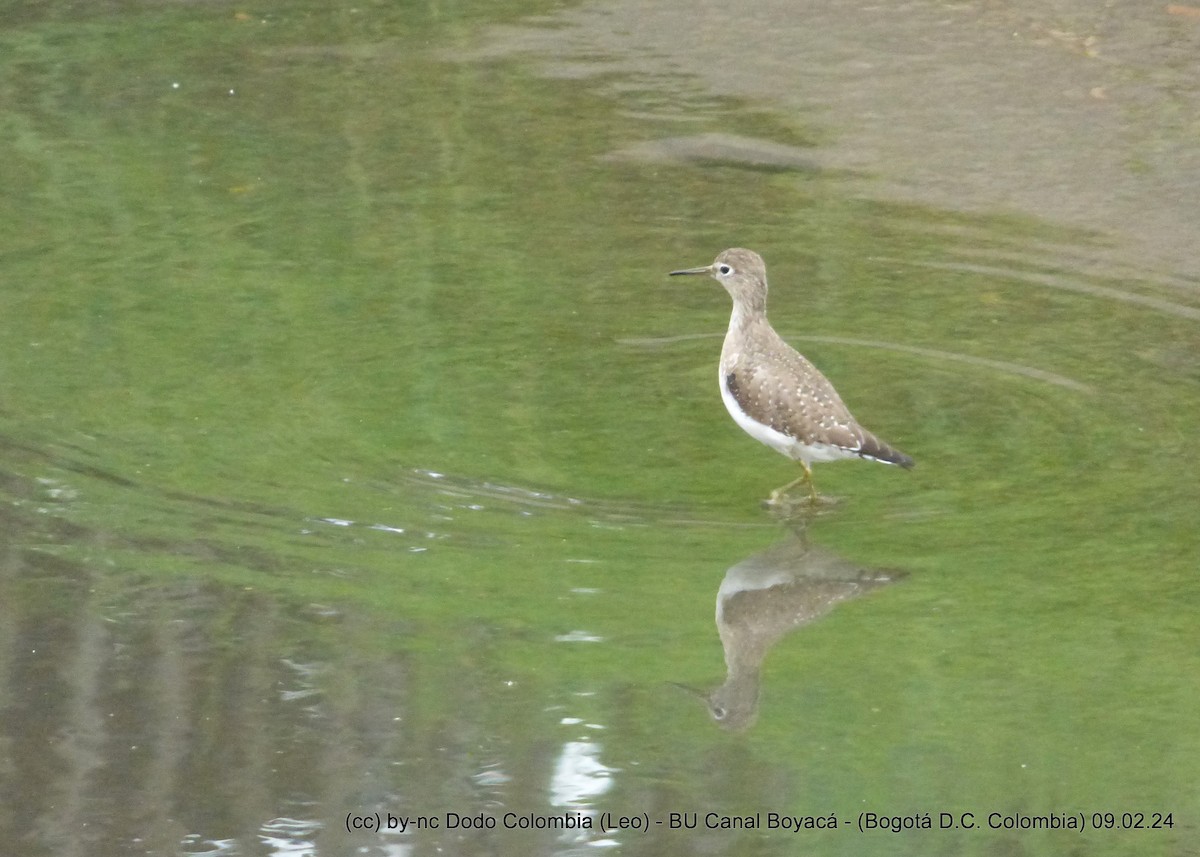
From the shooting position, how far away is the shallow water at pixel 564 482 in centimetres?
608

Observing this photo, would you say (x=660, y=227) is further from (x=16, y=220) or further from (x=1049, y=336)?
(x=16, y=220)

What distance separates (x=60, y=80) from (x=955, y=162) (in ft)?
18.9

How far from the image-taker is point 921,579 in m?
7.24

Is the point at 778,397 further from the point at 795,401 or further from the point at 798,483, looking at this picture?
the point at 798,483

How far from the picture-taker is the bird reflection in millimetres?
6613

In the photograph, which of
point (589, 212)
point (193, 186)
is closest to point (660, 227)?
point (589, 212)

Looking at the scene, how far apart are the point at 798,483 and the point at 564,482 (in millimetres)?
991

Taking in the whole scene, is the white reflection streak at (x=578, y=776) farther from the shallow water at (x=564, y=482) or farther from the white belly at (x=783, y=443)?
the white belly at (x=783, y=443)

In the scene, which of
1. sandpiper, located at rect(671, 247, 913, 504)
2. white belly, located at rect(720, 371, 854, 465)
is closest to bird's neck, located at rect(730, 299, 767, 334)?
sandpiper, located at rect(671, 247, 913, 504)

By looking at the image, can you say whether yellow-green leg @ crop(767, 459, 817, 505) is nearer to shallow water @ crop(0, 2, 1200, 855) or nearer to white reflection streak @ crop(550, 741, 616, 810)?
shallow water @ crop(0, 2, 1200, 855)

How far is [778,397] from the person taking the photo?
8.02 metres

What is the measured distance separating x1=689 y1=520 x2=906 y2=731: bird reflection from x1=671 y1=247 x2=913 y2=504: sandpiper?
0.44 meters

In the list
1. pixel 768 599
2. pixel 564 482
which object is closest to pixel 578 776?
pixel 768 599

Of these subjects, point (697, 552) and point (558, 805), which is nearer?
point (558, 805)
